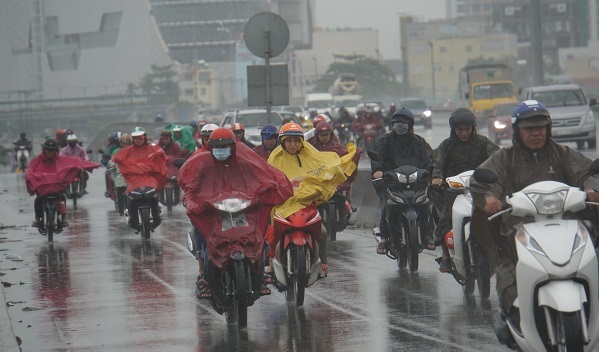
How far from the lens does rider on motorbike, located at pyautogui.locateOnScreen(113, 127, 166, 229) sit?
21250mm

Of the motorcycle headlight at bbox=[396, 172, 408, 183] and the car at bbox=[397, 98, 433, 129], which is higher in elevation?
the motorcycle headlight at bbox=[396, 172, 408, 183]

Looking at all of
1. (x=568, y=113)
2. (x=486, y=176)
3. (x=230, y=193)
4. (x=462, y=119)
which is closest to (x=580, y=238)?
(x=486, y=176)

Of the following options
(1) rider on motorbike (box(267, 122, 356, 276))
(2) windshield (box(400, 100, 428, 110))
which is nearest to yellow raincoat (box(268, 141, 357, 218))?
(1) rider on motorbike (box(267, 122, 356, 276))

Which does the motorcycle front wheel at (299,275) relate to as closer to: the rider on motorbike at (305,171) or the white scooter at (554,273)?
the rider on motorbike at (305,171)

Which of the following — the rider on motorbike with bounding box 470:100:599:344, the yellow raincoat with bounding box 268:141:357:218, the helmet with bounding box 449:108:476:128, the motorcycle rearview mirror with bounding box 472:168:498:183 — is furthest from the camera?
the helmet with bounding box 449:108:476:128

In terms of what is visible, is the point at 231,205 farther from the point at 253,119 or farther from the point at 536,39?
the point at 536,39

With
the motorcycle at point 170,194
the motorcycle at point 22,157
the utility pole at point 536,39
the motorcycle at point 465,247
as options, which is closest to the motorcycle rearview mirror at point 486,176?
the motorcycle at point 465,247

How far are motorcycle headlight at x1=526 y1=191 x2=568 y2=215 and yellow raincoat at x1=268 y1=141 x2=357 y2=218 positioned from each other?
484cm

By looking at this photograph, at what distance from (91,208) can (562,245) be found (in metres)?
22.2

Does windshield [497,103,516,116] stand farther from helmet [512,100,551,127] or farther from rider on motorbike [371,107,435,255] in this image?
helmet [512,100,551,127]

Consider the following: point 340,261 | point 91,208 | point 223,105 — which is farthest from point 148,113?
point 340,261

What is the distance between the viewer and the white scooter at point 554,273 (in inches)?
295

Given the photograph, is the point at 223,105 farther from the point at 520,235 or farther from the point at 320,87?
the point at 520,235

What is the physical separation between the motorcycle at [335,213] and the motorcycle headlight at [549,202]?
1094cm
